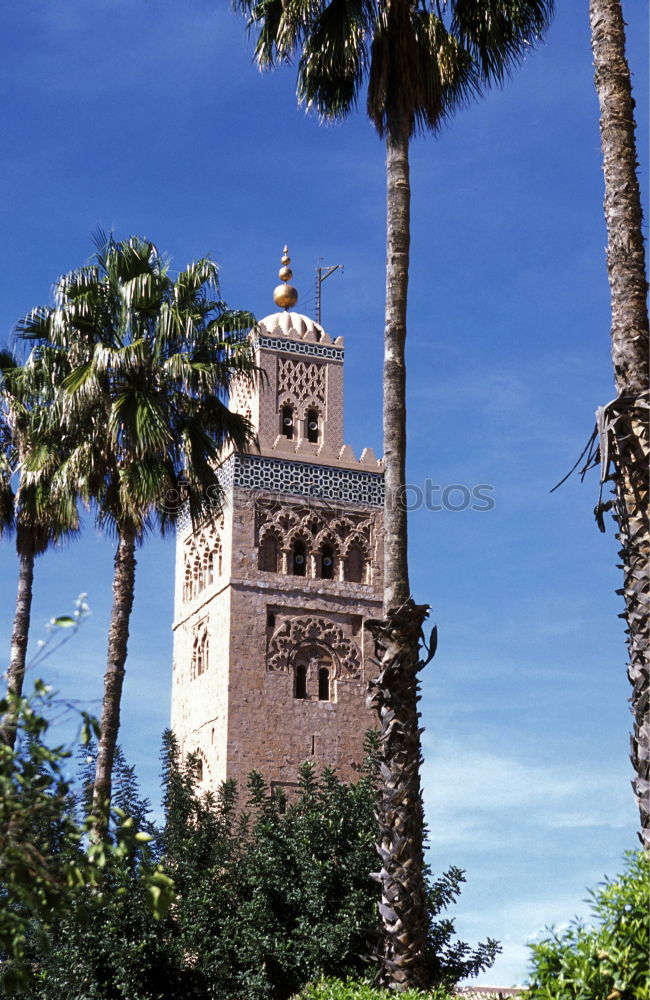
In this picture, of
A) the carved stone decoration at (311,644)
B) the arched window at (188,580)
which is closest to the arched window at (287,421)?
the arched window at (188,580)

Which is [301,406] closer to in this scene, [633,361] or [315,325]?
[315,325]

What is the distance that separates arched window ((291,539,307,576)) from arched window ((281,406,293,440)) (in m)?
2.34

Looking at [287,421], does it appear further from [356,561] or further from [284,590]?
[284,590]

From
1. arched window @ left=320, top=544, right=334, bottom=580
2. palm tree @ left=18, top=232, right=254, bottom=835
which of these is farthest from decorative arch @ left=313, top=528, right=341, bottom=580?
palm tree @ left=18, top=232, right=254, bottom=835

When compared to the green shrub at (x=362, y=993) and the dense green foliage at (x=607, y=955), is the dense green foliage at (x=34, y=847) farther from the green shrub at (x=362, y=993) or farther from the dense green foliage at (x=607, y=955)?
the green shrub at (x=362, y=993)

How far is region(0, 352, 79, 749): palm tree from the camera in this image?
2038 centimetres

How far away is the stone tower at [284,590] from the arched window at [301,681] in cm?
2

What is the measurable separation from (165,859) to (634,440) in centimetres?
1206

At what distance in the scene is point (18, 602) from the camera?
75.7 feet

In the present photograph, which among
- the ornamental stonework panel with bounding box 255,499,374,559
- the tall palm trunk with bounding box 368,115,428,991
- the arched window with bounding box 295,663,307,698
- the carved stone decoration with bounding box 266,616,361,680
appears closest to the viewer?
the tall palm trunk with bounding box 368,115,428,991

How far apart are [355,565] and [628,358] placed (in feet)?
61.5

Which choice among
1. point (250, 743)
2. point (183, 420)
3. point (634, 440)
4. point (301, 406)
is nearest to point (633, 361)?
point (634, 440)

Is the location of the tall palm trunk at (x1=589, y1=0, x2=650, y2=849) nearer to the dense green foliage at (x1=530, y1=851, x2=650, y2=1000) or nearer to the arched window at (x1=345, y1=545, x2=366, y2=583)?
the dense green foliage at (x1=530, y1=851, x2=650, y2=1000)

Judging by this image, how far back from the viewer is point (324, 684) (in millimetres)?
28156
